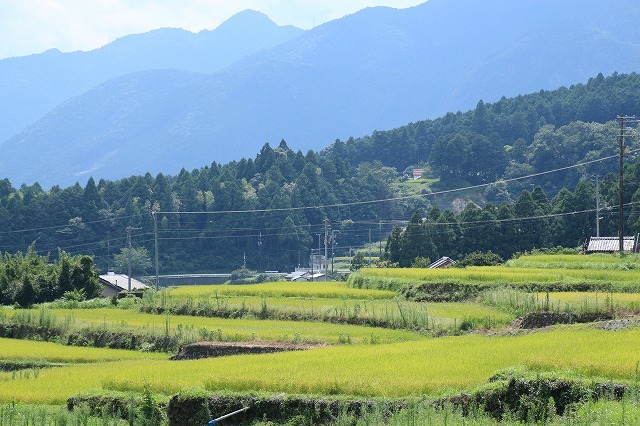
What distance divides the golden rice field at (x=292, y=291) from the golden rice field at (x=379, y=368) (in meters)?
14.2

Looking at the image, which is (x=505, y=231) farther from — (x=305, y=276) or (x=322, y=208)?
(x=322, y=208)

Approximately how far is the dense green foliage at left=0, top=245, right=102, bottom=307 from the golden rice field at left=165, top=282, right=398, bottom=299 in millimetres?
7779

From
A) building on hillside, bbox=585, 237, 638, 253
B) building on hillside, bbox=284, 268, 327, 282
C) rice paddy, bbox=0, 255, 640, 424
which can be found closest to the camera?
rice paddy, bbox=0, 255, 640, 424

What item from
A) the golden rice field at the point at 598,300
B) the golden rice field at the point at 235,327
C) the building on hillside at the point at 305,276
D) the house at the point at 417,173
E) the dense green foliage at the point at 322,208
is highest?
the house at the point at 417,173

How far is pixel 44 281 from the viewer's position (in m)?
46.7

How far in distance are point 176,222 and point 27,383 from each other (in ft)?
218

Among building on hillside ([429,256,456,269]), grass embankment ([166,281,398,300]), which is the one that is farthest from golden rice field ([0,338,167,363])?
building on hillside ([429,256,456,269])

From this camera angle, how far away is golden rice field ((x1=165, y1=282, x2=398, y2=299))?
3706 cm

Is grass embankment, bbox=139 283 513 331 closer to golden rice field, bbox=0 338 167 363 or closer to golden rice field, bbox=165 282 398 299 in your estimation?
golden rice field, bbox=165 282 398 299

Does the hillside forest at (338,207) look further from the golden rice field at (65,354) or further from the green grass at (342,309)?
the golden rice field at (65,354)

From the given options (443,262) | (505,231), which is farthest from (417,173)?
(443,262)

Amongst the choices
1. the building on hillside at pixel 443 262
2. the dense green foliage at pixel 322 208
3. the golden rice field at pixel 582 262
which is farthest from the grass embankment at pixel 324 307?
the dense green foliage at pixel 322 208

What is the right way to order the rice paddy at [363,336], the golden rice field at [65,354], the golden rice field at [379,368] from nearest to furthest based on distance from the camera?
the golden rice field at [379,368] < the rice paddy at [363,336] < the golden rice field at [65,354]

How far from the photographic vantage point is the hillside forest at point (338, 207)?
68.2 m
